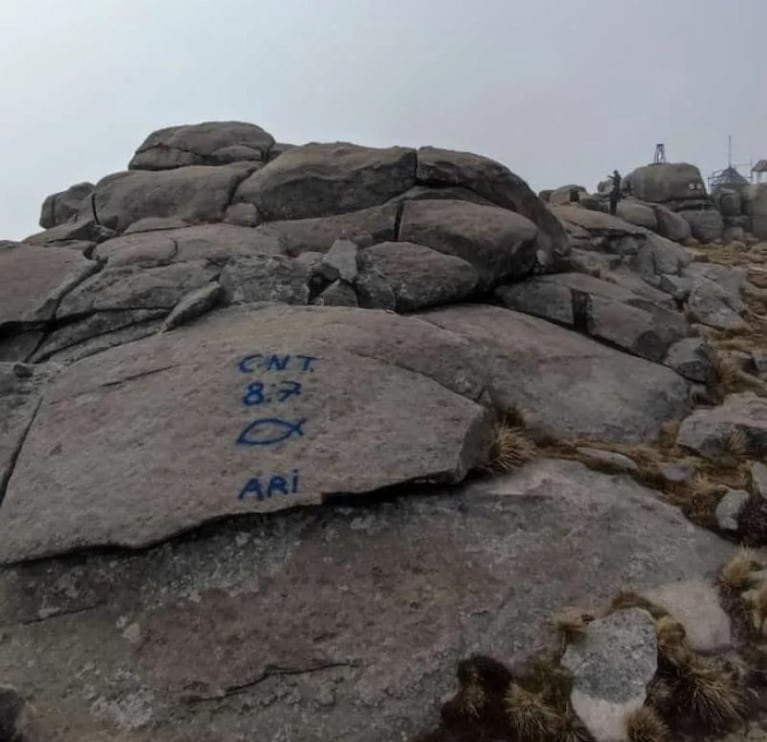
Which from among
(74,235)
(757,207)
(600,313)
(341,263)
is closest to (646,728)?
(341,263)

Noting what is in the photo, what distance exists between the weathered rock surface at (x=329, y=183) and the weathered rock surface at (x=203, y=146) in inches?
235

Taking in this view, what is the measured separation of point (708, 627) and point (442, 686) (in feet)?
11.2

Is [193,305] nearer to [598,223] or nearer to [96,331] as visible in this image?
[96,331]

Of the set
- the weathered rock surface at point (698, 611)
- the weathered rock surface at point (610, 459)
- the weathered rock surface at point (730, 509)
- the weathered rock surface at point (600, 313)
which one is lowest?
the weathered rock surface at point (698, 611)

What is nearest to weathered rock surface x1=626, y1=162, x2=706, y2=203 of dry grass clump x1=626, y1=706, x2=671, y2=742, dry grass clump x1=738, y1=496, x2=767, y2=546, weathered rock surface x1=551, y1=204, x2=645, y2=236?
weathered rock surface x1=551, y1=204, x2=645, y2=236

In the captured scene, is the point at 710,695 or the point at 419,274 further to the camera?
the point at 419,274

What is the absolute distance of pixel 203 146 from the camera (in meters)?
28.1

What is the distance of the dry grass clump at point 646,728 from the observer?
7.67 m

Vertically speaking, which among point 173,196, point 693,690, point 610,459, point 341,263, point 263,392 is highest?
point 173,196

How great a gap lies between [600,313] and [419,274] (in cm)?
488

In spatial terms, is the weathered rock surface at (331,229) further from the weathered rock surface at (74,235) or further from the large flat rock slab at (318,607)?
the large flat rock slab at (318,607)

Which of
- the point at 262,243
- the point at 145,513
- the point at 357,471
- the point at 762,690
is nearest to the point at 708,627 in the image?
the point at 762,690

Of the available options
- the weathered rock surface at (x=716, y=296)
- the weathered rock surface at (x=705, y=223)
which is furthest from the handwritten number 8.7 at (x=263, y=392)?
the weathered rock surface at (x=705, y=223)

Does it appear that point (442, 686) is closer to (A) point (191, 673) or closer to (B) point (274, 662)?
(B) point (274, 662)
